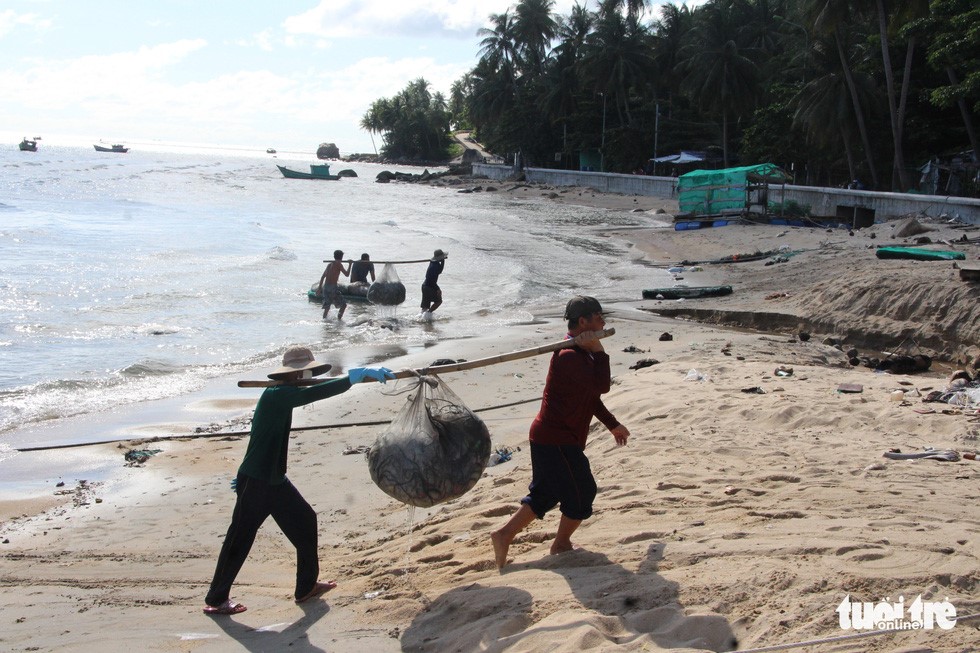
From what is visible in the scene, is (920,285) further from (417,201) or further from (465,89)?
(465,89)

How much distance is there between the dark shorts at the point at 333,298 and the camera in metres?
16.9

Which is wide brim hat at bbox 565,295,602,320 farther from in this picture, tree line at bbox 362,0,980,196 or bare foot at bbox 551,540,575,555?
tree line at bbox 362,0,980,196

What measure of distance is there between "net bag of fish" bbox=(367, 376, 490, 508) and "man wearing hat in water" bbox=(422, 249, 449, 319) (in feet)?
37.0

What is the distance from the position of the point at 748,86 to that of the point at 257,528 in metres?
49.6

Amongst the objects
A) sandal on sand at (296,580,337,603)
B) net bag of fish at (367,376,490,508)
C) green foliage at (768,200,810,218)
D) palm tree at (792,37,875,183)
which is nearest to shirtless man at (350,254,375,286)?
sandal on sand at (296,580,337,603)

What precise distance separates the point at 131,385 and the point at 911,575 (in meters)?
10.6

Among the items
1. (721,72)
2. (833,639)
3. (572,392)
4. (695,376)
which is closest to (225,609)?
(572,392)

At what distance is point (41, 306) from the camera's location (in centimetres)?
1869

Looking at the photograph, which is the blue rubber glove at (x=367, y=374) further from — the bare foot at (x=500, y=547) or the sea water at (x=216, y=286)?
the sea water at (x=216, y=286)

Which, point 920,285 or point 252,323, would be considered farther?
point 252,323

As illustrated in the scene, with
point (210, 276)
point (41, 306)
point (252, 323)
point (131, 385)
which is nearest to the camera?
point (131, 385)

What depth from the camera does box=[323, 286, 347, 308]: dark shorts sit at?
16.9m

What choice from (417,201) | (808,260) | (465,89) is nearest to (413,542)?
(808,260)

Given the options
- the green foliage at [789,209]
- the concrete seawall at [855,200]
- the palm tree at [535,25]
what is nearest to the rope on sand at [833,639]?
the concrete seawall at [855,200]
